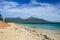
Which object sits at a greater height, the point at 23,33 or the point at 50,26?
the point at 50,26

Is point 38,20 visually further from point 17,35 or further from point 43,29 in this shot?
point 17,35

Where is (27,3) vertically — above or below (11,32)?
above

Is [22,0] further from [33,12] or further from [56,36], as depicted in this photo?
[56,36]

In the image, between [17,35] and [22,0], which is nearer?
[17,35]

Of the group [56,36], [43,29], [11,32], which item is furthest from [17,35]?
[56,36]

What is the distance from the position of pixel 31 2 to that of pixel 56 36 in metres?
0.65

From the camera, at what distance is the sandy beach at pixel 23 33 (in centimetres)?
233

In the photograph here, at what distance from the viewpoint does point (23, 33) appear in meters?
2.42

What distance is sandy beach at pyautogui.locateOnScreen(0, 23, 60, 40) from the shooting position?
7.63ft

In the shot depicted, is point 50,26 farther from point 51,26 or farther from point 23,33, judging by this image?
point 23,33

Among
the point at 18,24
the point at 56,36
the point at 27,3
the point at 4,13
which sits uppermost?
the point at 27,3

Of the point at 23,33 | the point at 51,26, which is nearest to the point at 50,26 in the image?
the point at 51,26

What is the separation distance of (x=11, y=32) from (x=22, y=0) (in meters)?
0.53

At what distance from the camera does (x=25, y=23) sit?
2494 mm
